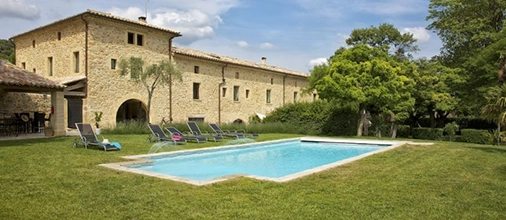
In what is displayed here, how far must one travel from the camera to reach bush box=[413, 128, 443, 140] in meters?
24.2

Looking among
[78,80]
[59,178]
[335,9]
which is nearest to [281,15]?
[335,9]

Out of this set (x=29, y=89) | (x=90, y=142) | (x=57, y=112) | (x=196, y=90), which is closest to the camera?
(x=90, y=142)

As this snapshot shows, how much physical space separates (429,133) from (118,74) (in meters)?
20.7

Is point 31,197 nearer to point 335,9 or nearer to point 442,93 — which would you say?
point 335,9

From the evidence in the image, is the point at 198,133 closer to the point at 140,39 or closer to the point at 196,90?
the point at 140,39

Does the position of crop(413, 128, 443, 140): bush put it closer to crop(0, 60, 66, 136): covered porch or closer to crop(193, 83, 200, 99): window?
crop(193, 83, 200, 99): window

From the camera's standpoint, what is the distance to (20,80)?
499 inches

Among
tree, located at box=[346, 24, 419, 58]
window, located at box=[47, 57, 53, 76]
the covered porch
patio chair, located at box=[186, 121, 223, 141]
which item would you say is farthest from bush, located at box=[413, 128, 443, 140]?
window, located at box=[47, 57, 53, 76]

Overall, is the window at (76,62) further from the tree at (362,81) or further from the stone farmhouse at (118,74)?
the tree at (362,81)

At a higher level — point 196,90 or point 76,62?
point 76,62

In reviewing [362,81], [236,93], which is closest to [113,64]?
[236,93]

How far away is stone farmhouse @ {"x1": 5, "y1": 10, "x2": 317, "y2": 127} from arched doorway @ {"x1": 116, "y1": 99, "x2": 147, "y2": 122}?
0.21 ft

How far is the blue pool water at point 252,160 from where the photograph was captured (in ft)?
28.0

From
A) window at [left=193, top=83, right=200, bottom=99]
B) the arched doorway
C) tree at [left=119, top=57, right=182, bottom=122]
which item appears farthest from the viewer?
window at [left=193, top=83, right=200, bottom=99]
